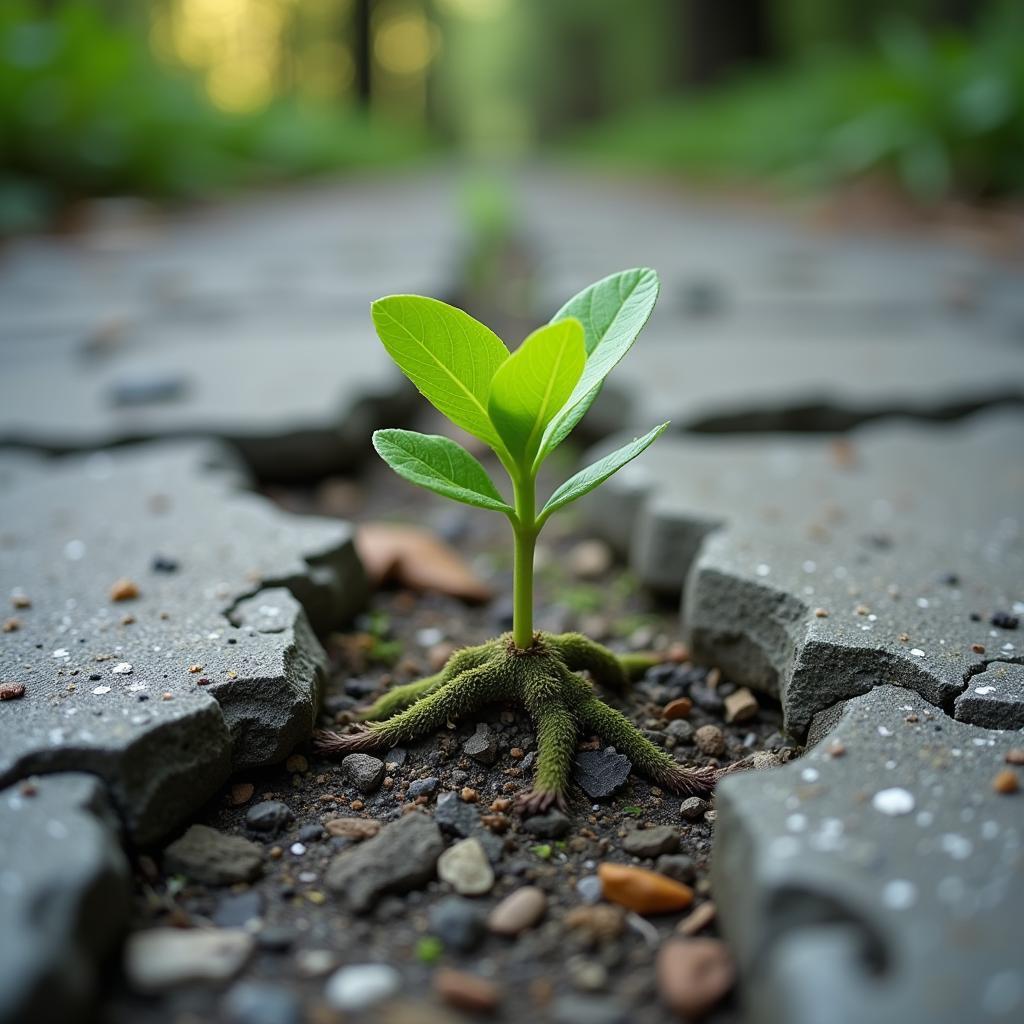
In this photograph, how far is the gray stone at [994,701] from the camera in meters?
1.03

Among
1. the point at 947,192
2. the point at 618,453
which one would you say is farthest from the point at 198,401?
the point at 947,192

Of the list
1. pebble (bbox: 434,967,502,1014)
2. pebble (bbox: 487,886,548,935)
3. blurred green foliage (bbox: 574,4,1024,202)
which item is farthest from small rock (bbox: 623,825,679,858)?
blurred green foliage (bbox: 574,4,1024,202)

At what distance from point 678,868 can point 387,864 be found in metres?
0.27

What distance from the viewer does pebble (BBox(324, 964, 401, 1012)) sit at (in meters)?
0.75

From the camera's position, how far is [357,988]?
0.76m

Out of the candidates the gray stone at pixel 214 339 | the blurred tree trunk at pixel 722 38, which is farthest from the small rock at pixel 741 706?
the blurred tree trunk at pixel 722 38

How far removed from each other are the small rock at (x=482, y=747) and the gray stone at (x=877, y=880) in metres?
0.28

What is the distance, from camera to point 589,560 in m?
1.74

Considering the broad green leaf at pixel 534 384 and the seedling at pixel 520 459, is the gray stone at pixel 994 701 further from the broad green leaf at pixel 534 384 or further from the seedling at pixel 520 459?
the broad green leaf at pixel 534 384

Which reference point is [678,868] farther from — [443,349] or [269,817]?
[443,349]

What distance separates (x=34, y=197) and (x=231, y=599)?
168 inches

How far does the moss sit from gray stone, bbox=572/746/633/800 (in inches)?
0.4

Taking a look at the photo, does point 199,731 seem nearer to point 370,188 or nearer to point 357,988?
point 357,988

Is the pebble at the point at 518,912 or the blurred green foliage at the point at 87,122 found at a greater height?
the blurred green foliage at the point at 87,122
